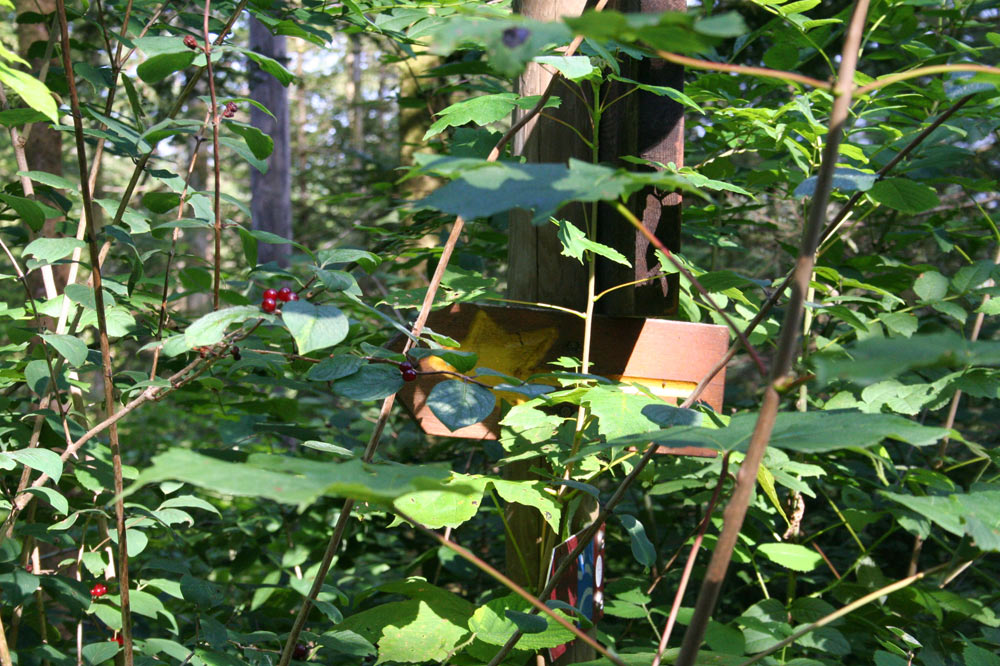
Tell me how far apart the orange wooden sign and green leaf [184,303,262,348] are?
740 millimetres

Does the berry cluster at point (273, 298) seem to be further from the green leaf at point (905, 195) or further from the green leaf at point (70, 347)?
the green leaf at point (905, 195)

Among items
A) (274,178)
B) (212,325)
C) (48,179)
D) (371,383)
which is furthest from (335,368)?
(274,178)

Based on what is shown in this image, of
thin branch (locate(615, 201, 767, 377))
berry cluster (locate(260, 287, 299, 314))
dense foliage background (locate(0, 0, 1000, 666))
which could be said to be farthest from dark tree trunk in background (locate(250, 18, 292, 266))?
thin branch (locate(615, 201, 767, 377))

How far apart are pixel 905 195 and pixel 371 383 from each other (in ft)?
4.07

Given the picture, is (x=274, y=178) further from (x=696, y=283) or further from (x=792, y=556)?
(x=696, y=283)

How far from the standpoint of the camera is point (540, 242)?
1.91m

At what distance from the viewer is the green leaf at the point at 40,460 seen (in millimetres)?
1356

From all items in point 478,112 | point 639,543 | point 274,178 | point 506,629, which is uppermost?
point 478,112

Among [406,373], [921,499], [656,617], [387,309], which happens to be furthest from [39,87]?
[656,617]

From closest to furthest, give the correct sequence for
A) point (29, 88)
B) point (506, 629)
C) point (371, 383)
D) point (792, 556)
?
point (29, 88), point (371, 383), point (506, 629), point (792, 556)

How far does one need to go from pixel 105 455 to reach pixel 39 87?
1075 millimetres

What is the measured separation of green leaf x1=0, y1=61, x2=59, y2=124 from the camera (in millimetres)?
938

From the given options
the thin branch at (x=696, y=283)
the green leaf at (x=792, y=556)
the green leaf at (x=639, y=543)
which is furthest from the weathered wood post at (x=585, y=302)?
the thin branch at (x=696, y=283)

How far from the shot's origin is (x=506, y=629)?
141 cm
